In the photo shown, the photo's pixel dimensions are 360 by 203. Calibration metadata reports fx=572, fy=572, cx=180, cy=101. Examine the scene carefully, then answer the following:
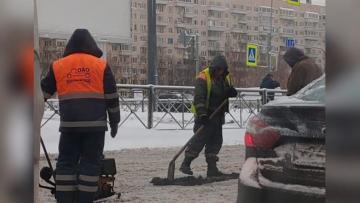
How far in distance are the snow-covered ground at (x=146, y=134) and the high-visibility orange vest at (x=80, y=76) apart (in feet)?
16.2

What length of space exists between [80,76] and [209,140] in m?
3.04

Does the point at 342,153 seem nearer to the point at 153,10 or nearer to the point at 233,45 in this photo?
the point at 153,10

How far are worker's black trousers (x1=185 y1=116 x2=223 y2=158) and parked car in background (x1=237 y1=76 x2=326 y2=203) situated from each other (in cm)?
359

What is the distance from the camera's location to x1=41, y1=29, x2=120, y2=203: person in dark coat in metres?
4.69

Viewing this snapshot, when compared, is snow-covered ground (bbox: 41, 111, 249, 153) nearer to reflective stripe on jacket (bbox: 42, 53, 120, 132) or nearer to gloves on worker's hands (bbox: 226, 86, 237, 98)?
gloves on worker's hands (bbox: 226, 86, 237, 98)

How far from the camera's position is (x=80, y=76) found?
4629mm

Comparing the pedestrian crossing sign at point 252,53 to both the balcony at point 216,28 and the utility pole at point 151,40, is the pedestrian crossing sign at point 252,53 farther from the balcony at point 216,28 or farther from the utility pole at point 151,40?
the balcony at point 216,28

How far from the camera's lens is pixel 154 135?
13.1m

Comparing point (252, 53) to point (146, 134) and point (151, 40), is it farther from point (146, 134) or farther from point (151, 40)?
point (146, 134)

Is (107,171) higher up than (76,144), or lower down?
lower down

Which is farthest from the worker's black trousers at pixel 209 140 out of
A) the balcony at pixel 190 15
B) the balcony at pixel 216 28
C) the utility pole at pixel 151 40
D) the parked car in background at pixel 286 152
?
the balcony at pixel 190 15

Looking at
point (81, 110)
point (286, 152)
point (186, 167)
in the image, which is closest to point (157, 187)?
point (186, 167)

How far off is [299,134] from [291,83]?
3434mm

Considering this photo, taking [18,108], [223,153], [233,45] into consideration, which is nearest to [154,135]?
[223,153]
